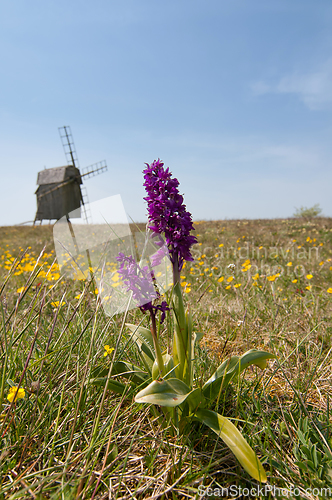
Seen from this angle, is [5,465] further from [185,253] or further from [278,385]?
[278,385]

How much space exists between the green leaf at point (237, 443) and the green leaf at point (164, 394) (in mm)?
222

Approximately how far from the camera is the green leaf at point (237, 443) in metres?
1.54

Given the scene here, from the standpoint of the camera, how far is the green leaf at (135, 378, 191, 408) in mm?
1660

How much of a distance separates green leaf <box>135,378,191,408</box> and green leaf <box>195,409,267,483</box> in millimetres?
222

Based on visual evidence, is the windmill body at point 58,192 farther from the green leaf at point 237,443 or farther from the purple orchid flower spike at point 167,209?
the green leaf at point 237,443

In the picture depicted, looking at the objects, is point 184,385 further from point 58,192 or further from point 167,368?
point 58,192

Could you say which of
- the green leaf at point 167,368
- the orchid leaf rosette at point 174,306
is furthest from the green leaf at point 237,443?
the green leaf at point 167,368

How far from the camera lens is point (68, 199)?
3259 centimetres

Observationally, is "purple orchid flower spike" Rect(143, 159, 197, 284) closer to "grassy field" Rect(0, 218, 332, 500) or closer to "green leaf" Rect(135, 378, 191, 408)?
"grassy field" Rect(0, 218, 332, 500)

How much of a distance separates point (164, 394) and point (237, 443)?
47cm

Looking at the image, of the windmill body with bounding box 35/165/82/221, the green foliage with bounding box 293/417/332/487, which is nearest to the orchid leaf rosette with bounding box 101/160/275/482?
the green foliage with bounding box 293/417/332/487

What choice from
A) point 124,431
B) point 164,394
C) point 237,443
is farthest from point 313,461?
point 124,431

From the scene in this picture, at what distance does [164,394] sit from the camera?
172cm

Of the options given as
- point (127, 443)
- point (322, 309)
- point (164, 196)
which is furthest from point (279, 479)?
point (322, 309)
